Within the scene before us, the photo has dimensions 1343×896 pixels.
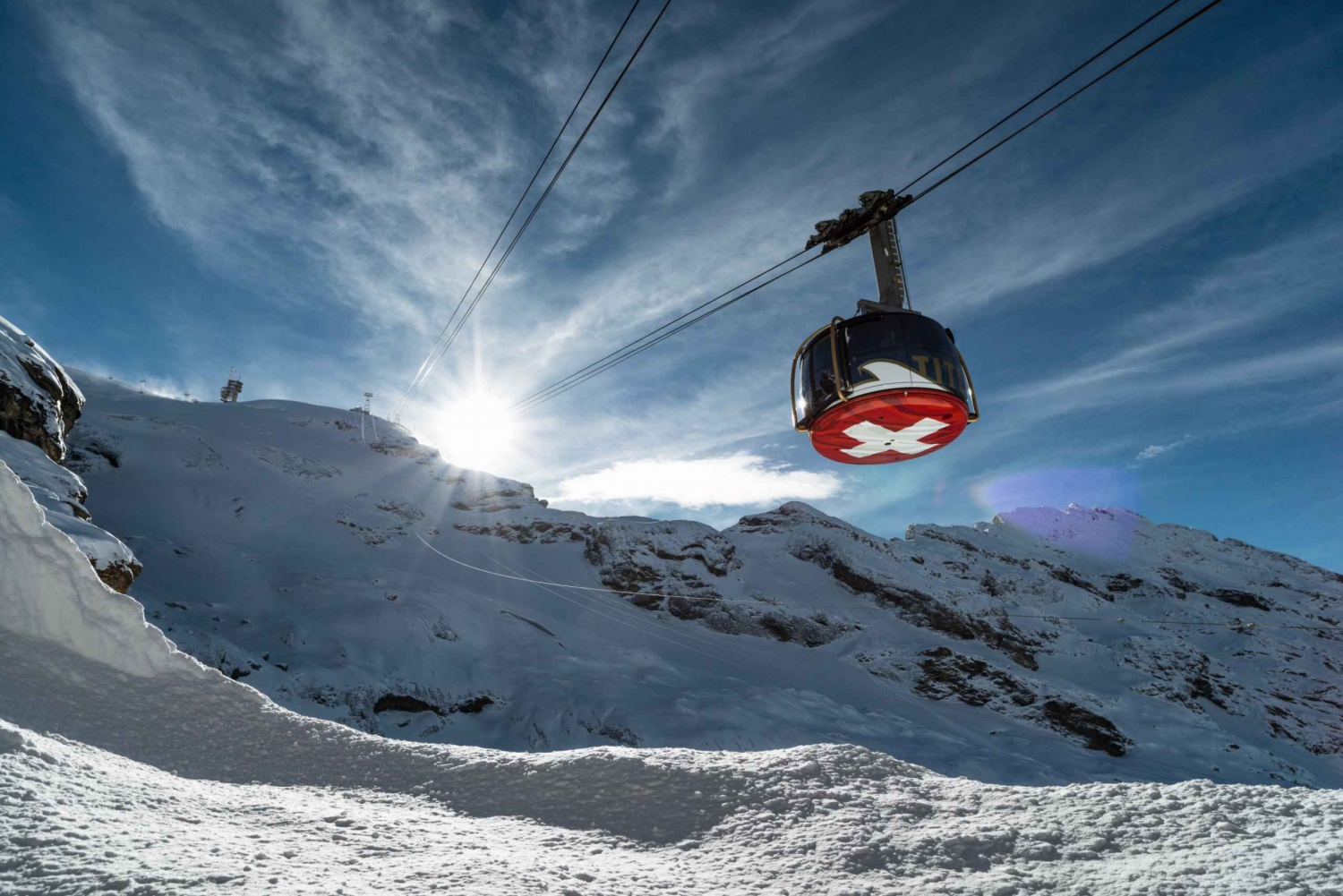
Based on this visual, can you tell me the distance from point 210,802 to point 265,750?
139 cm

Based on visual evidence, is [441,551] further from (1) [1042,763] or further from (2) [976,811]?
(2) [976,811]

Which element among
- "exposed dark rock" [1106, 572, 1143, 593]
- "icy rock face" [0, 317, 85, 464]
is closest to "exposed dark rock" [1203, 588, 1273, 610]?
"exposed dark rock" [1106, 572, 1143, 593]

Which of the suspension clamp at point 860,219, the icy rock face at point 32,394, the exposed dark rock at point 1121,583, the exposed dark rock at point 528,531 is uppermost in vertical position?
the exposed dark rock at point 1121,583

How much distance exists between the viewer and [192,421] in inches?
2285

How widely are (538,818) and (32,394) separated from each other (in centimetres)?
1623

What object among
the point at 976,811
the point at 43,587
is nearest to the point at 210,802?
the point at 43,587

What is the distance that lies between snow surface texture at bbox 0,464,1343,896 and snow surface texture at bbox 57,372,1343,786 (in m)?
20.0

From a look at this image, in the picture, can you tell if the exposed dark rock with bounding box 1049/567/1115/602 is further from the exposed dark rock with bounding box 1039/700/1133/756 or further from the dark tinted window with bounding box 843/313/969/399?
the dark tinted window with bounding box 843/313/969/399

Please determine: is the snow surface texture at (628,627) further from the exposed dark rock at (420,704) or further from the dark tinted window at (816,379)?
the dark tinted window at (816,379)

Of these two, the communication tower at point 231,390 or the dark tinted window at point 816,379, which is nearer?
the dark tinted window at point 816,379

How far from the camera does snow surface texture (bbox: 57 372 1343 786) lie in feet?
86.9

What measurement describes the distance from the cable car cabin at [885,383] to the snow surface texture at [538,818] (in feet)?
10.7

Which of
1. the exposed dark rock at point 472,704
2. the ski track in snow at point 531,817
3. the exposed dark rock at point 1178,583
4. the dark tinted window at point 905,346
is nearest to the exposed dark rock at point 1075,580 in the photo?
the exposed dark rock at point 1178,583

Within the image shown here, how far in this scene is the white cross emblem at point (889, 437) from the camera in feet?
22.2
